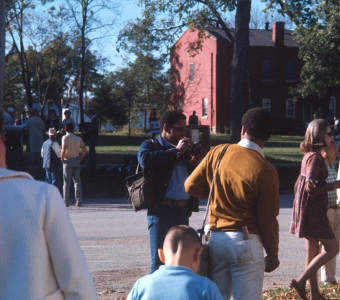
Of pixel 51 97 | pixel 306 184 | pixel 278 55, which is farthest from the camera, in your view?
pixel 51 97

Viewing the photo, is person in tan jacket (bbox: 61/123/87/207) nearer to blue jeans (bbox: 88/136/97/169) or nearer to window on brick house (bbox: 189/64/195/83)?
blue jeans (bbox: 88/136/97/169)

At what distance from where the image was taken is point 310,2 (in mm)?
36156

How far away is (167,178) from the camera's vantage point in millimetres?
5863

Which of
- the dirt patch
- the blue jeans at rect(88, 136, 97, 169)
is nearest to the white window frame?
the blue jeans at rect(88, 136, 97, 169)

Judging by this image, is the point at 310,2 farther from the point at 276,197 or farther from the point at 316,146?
the point at 276,197

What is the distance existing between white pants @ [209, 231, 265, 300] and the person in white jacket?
2172mm

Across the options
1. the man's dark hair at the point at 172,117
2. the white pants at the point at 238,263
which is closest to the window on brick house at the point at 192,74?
the man's dark hair at the point at 172,117

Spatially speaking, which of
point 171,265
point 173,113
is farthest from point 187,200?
point 171,265

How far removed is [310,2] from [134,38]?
34.8 feet

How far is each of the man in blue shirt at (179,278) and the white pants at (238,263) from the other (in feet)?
3.28

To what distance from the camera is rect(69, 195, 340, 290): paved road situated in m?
8.61

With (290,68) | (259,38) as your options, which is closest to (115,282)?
(290,68)

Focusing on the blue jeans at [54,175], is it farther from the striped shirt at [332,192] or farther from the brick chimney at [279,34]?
the brick chimney at [279,34]

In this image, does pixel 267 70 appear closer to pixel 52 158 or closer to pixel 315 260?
pixel 52 158
